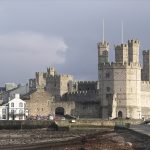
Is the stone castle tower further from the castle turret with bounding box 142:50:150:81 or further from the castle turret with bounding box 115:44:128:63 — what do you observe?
the castle turret with bounding box 142:50:150:81

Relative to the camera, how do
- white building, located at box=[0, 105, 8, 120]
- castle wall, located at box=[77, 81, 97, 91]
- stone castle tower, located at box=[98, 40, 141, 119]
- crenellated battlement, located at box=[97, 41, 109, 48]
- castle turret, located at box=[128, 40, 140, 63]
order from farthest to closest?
castle wall, located at box=[77, 81, 97, 91] < crenellated battlement, located at box=[97, 41, 109, 48] < castle turret, located at box=[128, 40, 140, 63] < stone castle tower, located at box=[98, 40, 141, 119] < white building, located at box=[0, 105, 8, 120]

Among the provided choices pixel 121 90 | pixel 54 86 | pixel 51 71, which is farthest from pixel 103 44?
pixel 51 71

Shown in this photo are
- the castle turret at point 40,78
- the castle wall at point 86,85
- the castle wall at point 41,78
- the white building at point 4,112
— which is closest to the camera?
the white building at point 4,112

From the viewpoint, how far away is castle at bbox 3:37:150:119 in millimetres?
95125

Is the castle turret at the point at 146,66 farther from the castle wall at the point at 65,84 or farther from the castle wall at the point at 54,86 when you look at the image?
the castle wall at the point at 54,86

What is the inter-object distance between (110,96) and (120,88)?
1827 millimetres

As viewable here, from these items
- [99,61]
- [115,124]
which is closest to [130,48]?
[99,61]

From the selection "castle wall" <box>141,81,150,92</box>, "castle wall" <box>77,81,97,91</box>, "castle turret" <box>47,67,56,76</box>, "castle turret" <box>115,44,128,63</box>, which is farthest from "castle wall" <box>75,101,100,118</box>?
"castle turret" <box>47,67,56,76</box>

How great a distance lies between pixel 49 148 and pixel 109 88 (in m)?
65.3

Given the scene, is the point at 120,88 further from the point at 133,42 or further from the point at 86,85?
the point at 86,85

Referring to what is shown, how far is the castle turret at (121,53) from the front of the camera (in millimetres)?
97719

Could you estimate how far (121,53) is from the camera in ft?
323

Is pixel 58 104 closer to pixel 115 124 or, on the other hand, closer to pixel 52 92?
pixel 52 92

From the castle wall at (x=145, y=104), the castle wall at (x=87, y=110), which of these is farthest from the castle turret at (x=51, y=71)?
the castle wall at (x=145, y=104)
